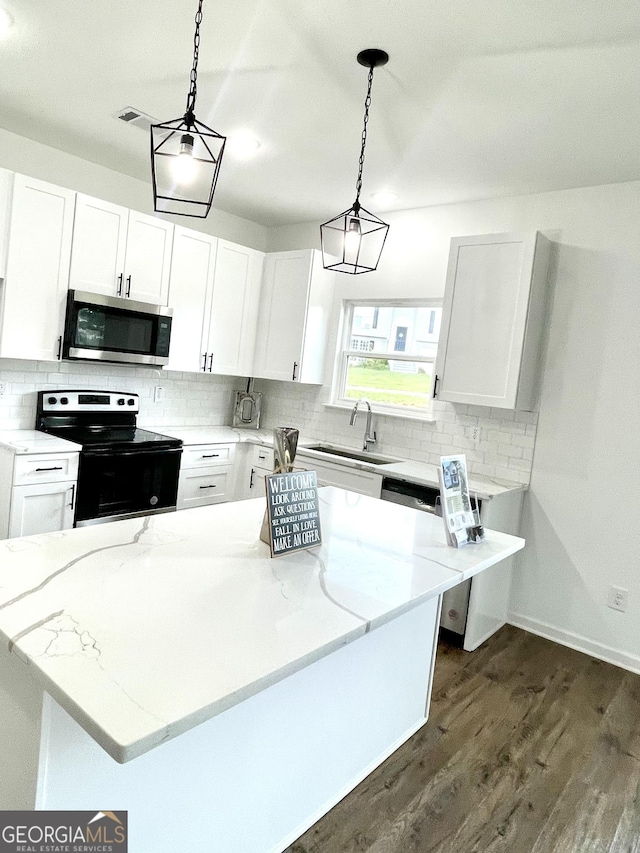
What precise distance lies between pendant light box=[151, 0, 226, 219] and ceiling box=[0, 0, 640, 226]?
86 centimetres

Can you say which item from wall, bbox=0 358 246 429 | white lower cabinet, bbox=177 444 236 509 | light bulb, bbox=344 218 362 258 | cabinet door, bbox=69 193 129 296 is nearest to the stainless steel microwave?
cabinet door, bbox=69 193 129 296

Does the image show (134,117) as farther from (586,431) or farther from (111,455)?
(586,431)

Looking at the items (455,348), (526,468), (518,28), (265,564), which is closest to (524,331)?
(455,348)

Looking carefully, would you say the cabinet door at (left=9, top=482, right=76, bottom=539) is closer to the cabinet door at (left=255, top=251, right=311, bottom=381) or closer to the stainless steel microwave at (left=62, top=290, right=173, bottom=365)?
the stainless steel microwave at (left=62, top=290, right=173, bottom=365)


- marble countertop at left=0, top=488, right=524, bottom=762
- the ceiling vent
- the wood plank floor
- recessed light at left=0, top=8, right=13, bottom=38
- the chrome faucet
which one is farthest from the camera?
the chrome faucet

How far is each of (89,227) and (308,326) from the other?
1.67 meters

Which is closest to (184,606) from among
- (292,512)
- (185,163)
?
(292,512)

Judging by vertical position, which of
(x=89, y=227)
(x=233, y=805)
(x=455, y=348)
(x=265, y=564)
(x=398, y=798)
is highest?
(x=89, y=227)

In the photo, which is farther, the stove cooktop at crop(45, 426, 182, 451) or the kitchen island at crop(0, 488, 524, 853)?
the stove cooktop at crop(45, 426, 182, 451)

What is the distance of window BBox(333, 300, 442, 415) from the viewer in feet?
13.7

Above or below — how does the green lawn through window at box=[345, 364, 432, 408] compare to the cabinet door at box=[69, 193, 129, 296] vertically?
below

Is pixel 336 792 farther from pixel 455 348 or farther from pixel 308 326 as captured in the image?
pixel 308 326

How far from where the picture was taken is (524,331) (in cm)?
332

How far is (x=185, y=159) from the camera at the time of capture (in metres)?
1.47
